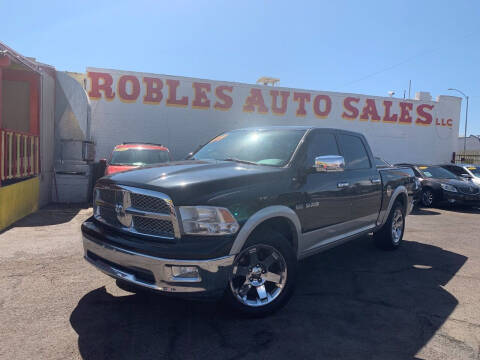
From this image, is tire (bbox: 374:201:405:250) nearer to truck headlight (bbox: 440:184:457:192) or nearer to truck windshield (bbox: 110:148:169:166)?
truck headlight (bbox: 440:184:457:192)

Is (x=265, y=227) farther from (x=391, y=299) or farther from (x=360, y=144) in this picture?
(x=360, y=144)

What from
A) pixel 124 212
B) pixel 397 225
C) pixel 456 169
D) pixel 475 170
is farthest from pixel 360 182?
pixel 475 170

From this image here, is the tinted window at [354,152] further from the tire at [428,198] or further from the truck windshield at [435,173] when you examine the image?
the truck windshield at [435,173]

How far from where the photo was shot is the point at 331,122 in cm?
1593

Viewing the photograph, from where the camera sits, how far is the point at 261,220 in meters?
3.07

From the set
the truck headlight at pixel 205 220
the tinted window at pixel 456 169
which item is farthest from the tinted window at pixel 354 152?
the tinted window at pixel 456 169

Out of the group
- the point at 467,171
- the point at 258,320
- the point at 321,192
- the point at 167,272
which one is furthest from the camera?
the point at 467,171

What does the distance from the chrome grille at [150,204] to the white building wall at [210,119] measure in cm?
1083

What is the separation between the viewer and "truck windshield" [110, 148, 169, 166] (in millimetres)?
9227

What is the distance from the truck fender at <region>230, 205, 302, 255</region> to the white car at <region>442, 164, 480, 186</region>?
10.8m

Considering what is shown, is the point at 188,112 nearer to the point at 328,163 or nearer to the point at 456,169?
the point at 456,169

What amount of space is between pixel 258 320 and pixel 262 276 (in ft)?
1.26

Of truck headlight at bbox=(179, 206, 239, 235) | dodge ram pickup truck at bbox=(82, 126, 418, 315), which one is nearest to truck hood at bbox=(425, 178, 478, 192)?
dodge ram pickup truck at bbox=(82, 126, 418, 315)

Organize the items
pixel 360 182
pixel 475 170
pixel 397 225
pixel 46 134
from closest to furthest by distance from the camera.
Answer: pixel 360 182 → pixel 397 225 → pixel 46 134 → pixel 475 170
